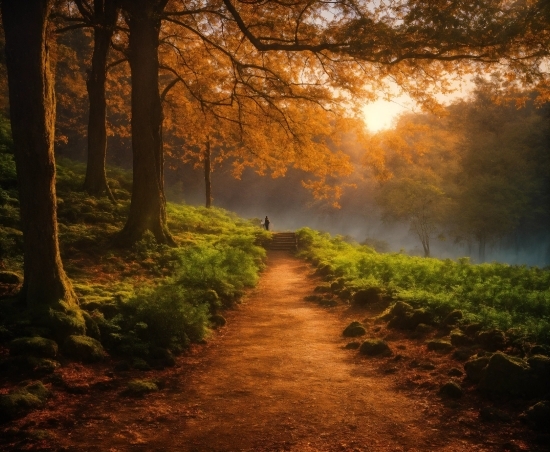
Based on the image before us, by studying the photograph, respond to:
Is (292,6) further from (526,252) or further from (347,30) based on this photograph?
(526,252)

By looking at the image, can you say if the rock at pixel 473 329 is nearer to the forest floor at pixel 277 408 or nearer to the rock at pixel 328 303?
the forest floor at pixel 277 408

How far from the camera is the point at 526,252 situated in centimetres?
4544

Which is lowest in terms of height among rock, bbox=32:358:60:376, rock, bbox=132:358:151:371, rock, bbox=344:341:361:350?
rock, bbox=344:341:361:350

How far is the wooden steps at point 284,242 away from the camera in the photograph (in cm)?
2800

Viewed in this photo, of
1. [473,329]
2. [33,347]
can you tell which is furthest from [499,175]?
[33,347]

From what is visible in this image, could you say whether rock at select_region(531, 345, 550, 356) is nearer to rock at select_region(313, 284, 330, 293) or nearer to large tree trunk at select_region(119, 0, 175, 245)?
rock at select_region(313, 284, 330, 293)

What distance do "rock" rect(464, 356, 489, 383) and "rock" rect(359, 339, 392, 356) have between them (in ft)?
5.41

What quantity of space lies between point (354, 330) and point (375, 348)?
127 centimetres

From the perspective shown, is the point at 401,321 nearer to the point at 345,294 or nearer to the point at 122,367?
the point at 345,294

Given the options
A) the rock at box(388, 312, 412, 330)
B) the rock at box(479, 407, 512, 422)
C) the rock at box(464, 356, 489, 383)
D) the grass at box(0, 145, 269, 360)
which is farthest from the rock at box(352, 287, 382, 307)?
the rock at box(479, 407, 512, 422)

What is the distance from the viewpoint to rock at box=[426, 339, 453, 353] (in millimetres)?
6980

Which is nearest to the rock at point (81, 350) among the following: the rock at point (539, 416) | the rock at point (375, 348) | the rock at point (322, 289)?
the rock at point (375, 348)

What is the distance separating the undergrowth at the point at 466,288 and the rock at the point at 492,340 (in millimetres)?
306

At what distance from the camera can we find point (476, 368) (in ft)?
18.6
